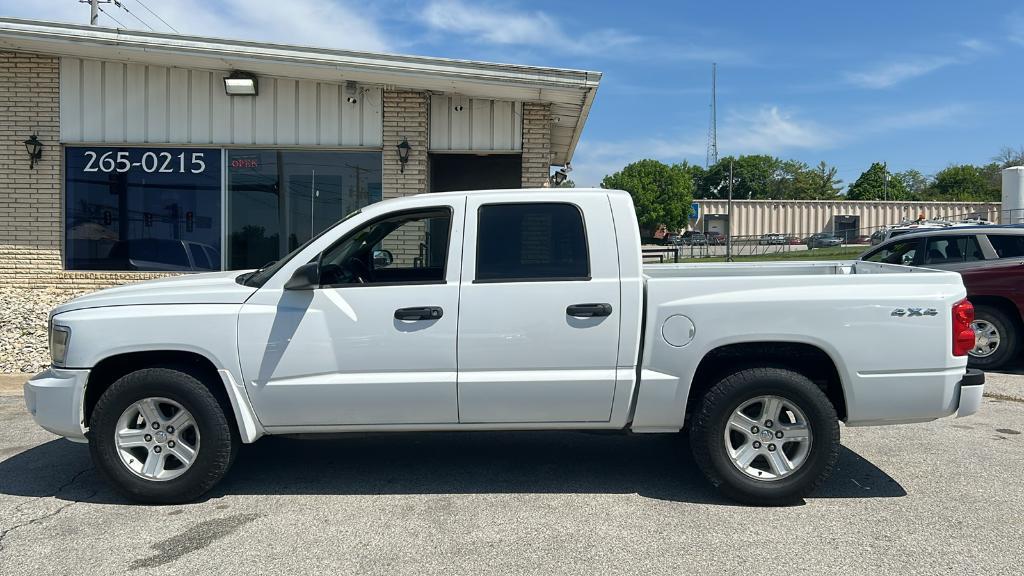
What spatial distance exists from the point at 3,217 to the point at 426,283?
388 inches

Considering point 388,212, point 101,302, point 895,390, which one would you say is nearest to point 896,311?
point 895,390

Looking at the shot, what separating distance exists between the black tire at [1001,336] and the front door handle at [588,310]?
642 centimetres

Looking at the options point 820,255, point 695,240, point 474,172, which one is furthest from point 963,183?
point 474,172

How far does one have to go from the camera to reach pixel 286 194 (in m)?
11.5

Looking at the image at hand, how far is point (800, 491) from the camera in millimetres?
4535

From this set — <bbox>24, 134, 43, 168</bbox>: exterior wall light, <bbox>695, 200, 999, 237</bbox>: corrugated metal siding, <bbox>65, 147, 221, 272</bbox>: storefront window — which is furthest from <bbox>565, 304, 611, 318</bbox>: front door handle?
<bbox>695, 200, 999, 237</bbox>: corrugated metal siding

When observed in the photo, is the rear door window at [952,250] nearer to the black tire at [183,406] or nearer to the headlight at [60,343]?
the black tire at [183,406]

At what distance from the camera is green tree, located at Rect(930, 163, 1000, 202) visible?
87812 mm

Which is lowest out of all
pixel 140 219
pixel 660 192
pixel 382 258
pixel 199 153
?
pixel 382 258

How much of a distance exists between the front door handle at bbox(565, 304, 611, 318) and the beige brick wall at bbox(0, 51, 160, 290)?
911 centimetres

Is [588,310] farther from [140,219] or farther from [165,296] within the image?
[140,219]

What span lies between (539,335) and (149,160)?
9.18 metres

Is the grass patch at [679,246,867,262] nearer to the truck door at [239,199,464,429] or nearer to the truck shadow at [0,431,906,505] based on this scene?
the truck shadow at [0,431,906,505]

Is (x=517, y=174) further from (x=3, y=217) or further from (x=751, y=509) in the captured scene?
(x=751, y=509)
